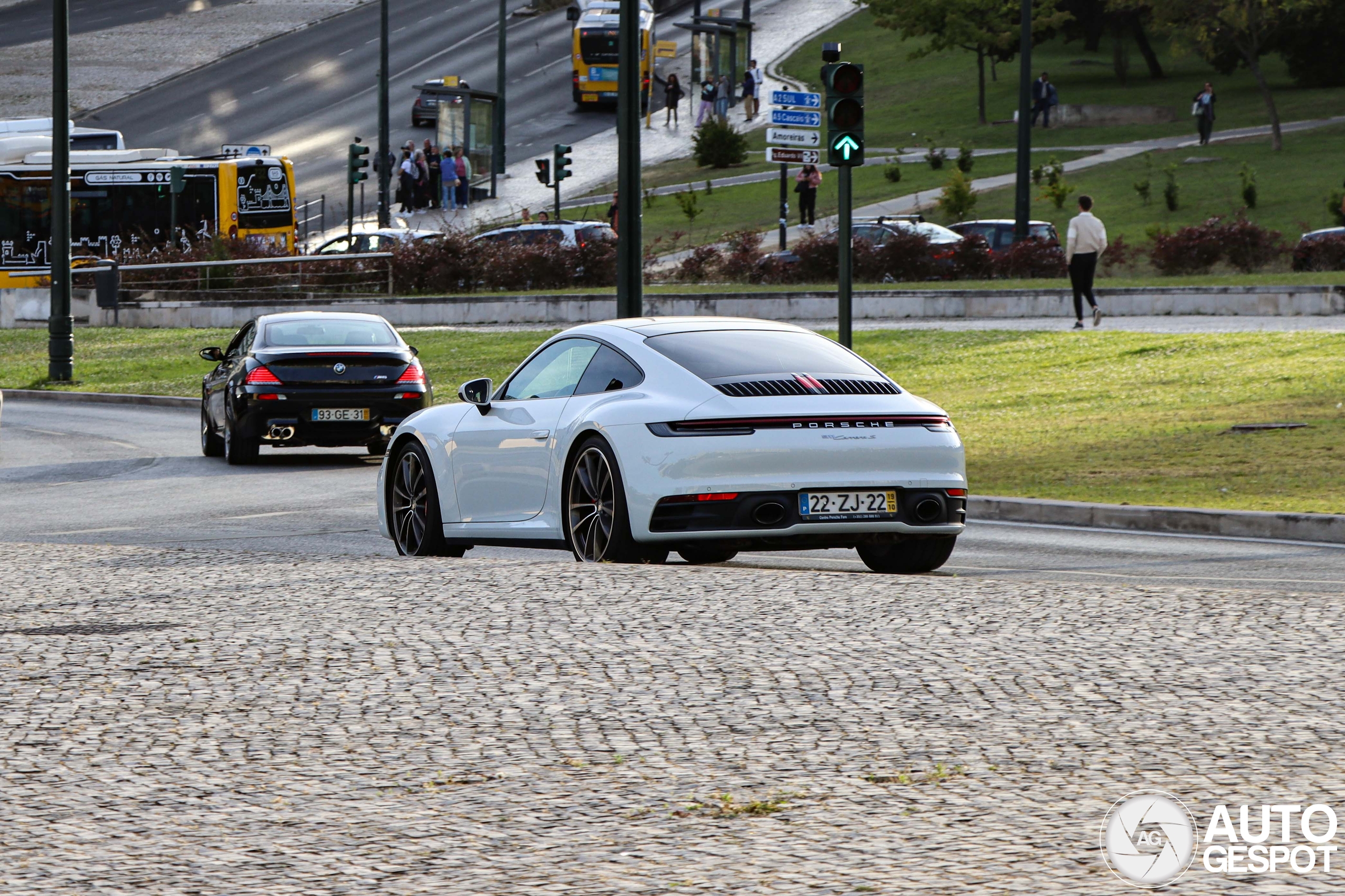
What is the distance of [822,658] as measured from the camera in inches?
274

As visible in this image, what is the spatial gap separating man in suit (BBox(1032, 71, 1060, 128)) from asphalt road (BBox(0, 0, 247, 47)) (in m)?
41.9

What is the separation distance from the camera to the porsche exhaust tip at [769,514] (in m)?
9.49

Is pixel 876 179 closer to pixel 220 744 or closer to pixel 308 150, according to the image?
pixel 308 150

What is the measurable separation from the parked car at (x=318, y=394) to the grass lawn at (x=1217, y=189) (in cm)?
2639

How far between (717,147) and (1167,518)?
164ft

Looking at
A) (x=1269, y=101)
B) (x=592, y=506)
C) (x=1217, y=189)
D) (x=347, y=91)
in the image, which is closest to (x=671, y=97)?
(x=347, y=91)

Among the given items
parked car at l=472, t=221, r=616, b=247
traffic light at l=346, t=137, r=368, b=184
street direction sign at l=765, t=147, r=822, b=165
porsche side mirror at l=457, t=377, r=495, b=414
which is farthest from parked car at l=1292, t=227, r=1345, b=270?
porsche side mirror at l=457, t=377, r=495, b=414

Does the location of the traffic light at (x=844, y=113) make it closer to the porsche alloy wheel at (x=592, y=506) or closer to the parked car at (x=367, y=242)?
the porsche alloy wheel at (x=592, y=506)

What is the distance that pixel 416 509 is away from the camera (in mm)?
11500

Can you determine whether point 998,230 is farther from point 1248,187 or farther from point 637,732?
point 637,732

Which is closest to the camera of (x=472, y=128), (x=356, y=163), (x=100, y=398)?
(x=100, y=398)

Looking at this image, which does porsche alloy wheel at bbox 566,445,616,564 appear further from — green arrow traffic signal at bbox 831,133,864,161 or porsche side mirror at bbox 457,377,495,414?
green arrow traffic signal at bbox 831,133,864,161

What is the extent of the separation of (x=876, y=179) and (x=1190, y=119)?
14327 millimetres

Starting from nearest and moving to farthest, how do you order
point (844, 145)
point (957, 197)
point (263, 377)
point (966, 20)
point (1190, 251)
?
point (844, 145) → point (263, 377) → point (1190, 251) → point (957, 197) → point (966, 20)
